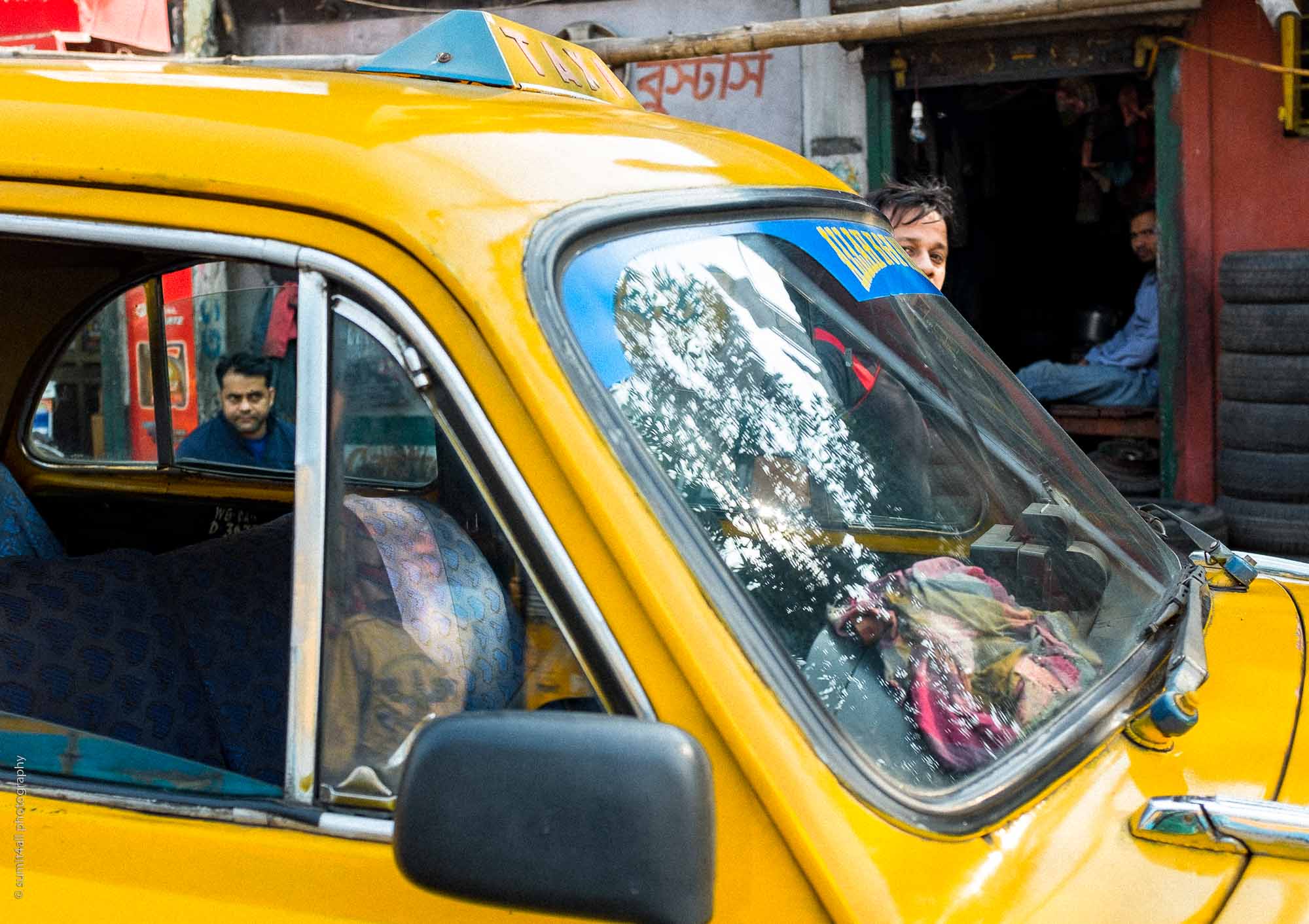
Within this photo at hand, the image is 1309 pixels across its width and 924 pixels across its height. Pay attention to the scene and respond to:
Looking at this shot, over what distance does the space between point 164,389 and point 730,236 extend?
1.81 m

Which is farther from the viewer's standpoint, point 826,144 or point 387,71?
point 826,144

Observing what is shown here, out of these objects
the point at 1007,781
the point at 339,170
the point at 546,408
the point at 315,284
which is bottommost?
the point at 1007,781

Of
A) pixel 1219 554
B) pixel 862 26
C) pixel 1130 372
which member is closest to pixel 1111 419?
pixel 1130 372

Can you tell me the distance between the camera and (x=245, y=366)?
9.18 feet

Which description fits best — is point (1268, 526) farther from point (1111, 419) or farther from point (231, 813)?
point (231, 813)

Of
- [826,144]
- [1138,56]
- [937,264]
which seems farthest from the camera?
[826,144]

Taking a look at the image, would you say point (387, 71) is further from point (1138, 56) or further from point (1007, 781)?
point (1138, 56)

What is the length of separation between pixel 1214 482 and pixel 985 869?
6552 millimetres

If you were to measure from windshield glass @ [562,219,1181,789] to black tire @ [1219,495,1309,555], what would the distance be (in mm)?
4768

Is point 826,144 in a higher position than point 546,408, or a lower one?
higher

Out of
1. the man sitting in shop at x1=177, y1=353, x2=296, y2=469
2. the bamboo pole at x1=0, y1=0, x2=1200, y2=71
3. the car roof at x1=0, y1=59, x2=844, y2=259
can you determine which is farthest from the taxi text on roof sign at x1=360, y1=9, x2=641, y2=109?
the bamboo pole at x1=0, y1=0, x2=1200, y2=71

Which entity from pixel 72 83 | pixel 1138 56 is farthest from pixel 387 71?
pixel 1138 56

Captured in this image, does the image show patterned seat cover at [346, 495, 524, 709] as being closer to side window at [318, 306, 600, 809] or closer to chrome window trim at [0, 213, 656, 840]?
side window at [318, 306, 600, 809]

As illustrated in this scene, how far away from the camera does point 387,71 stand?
5.79 ft
